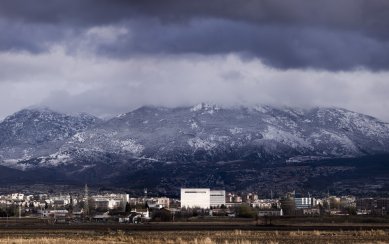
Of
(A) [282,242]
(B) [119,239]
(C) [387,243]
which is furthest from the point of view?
(B) [119,239]

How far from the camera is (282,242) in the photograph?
4045 inches

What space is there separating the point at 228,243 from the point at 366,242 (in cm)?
1422

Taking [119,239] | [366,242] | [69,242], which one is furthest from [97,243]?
[366,242]

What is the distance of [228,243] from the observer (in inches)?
3927

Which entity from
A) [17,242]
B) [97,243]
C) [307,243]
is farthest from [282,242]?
[17,242]

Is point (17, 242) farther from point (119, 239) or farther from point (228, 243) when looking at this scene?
point (228, 243)

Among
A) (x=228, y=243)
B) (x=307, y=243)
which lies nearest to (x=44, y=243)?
(x=228, y=243)

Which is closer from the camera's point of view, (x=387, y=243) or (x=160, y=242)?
(x=387, y=243)

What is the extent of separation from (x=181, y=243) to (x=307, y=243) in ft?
43.8

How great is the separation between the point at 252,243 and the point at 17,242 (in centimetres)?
2617

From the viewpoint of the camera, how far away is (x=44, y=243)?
10325cm

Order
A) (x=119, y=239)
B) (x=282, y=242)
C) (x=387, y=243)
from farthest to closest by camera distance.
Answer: (x=119, y=239) < (x=282, y=242) < (x=387, y=243)

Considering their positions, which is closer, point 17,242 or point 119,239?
point 17,242

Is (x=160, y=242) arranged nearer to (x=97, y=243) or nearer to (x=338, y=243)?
(x=97, y=243)
